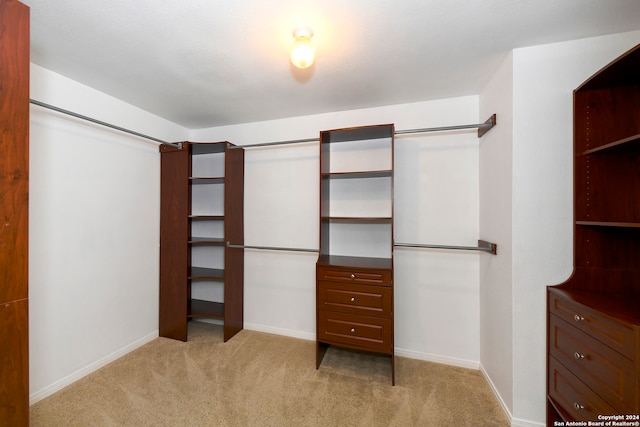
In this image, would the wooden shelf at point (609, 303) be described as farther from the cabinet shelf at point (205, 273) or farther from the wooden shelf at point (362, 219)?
the cabinet shelf at point (205, 273)

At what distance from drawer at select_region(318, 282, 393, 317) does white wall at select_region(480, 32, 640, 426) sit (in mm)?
846

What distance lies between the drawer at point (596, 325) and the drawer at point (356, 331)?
1.08m

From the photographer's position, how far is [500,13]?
1.40m

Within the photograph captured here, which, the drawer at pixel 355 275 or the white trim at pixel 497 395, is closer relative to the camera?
the white trim at pixel 497 395

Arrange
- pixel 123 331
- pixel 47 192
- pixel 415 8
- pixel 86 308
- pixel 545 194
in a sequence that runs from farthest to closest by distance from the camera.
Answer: pixel 123 331 → pixel 86 308 → pixel 47 192 → pixel 545 194 → pixel 415 8

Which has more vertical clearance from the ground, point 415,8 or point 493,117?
point 415,8

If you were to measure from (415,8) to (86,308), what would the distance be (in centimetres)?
328

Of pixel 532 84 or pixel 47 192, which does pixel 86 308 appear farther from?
pixel 532 84

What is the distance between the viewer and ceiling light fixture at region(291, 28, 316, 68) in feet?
4.80

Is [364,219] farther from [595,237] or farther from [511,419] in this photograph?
[511,419]

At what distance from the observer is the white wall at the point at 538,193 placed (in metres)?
1.62

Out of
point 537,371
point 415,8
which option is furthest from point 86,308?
point 537,371

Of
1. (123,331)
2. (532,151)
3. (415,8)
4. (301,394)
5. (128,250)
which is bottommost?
(301,394)

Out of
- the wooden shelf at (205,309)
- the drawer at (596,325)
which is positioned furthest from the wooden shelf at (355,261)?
the wooden shelf at (205,309)
